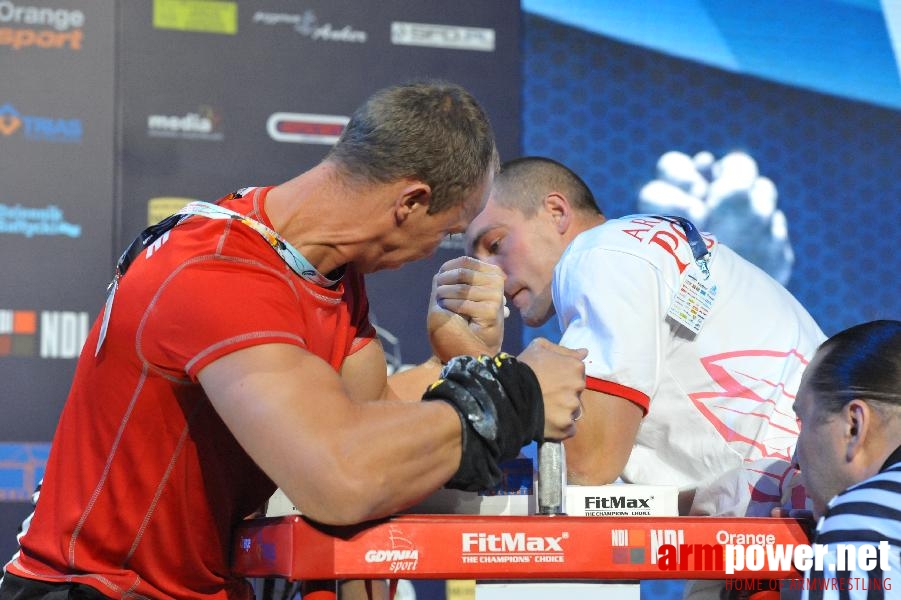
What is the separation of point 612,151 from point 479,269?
91.4 inches

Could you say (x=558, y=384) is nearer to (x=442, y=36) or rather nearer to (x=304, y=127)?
(x=304, y=127)

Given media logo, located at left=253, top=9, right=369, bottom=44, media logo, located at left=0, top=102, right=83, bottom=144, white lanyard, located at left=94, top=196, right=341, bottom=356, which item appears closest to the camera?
white lanyard, located at left=94, top=196, right=341, bottom=356

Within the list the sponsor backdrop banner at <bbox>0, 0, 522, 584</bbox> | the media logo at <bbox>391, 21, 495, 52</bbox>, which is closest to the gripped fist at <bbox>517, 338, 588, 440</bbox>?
the sponsor backdrop banner at <bbox>0, 0, 522, 584</bbox>

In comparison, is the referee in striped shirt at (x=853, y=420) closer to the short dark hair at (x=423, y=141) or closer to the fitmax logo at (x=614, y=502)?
the fitmax logo at (x=614, y=502)

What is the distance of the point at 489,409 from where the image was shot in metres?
1.32

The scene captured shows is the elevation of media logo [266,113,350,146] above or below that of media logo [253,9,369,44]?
below

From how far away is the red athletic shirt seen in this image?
1351 mm

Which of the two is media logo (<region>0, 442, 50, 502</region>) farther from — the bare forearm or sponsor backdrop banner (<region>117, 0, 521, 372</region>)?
the bare forearm

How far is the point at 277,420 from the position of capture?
1.23 m

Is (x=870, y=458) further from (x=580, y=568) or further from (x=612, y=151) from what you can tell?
(x=612, y=151)

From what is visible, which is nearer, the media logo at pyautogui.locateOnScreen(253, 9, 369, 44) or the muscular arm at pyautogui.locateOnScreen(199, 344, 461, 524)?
the muscular arm at pyautogui.locateOnScreen(199, 344, 461, 524)

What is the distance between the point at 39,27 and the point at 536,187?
75.3 inches

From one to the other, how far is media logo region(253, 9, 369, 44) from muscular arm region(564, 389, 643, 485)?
7.49ft

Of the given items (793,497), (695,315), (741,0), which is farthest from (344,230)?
(741,0)
